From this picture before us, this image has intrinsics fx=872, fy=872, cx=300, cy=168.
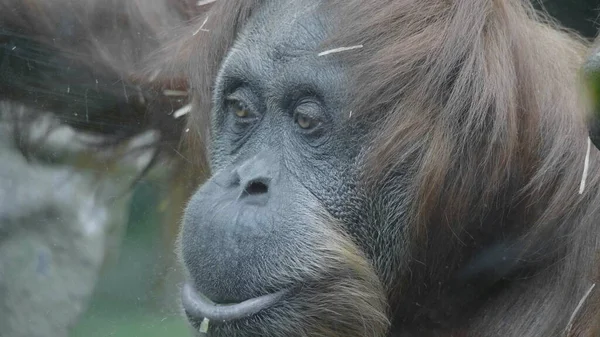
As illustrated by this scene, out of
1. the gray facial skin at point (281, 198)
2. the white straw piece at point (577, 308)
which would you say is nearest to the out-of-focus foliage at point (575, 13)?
the gray facial skin at point (281, 198)

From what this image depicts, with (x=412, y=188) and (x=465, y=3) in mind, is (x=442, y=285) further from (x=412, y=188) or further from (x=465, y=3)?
(x=465, y=3)

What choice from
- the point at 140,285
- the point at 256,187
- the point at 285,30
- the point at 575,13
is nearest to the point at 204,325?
the point at 256,187

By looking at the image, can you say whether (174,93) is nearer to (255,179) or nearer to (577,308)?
(255,179)

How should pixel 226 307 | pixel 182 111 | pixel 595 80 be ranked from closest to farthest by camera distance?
pixel 595 80 < pixel 226 307 < pixel 182 111

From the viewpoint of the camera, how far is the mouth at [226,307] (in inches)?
86.4

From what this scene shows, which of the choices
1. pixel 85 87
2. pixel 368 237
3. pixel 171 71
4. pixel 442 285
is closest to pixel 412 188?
pixel 368 237

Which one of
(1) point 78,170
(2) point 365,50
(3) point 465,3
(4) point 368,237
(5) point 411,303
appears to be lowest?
(1) point 78,170

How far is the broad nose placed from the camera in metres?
2.21

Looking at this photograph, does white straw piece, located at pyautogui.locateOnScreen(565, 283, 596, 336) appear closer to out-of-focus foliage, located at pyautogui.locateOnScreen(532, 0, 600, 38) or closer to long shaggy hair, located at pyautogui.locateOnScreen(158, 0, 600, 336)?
long shaggy hair, located at pyautogui.locateOnScreen(158, 0, 600, 336)

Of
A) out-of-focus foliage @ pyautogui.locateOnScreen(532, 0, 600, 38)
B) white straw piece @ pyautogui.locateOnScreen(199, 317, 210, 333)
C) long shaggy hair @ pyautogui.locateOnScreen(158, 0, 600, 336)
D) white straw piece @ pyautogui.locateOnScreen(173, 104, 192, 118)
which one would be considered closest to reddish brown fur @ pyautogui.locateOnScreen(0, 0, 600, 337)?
long shaggy hair @ pyautogui.locateOnScreen(158, 0, 600, 336)

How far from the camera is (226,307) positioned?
2207 millimetres

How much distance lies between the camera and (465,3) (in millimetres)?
2287

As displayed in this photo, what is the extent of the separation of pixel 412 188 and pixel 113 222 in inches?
63.1

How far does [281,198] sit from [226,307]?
309 millimetres
